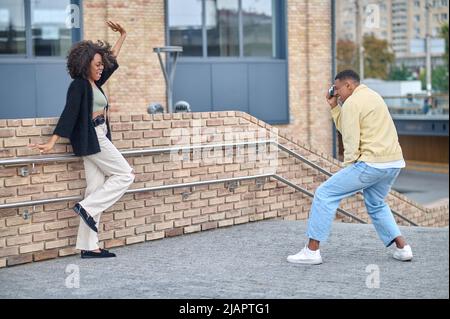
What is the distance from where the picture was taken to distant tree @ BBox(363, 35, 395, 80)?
75.7 meters

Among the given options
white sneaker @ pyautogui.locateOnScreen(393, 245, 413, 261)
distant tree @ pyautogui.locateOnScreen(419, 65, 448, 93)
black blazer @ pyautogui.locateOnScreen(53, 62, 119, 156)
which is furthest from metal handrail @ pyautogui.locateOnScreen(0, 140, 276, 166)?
distant tree @ pyautogui.locateOnScreen(419, 65, 448, 93)

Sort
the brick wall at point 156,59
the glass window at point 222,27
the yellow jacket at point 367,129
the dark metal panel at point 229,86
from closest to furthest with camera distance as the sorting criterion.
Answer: the yellow jacket at point 367,129
the brick wall at point 156,59
the dark metal panel at point 229,86
the glass window at point 222,27

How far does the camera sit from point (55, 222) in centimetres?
802

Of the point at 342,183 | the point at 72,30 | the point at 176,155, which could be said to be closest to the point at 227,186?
the point at 176,155

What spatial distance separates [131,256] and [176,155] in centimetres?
152

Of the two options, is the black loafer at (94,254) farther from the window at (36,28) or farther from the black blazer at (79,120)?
the window at (36,28)

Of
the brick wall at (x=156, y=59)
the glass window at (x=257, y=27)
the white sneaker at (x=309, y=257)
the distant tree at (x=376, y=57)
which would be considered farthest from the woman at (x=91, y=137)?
the distant tree at (x=376, y=57)

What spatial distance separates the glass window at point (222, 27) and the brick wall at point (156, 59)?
151 cm

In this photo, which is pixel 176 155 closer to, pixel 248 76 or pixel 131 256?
pixel 131 256

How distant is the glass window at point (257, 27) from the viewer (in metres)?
22.7

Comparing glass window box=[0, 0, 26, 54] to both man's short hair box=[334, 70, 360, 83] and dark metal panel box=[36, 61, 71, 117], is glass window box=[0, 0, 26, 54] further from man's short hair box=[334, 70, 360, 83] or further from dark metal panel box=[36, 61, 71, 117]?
man's short hair box=[334, 70, 360, 83]

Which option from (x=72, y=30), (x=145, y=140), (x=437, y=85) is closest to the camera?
(x=145, y=140)

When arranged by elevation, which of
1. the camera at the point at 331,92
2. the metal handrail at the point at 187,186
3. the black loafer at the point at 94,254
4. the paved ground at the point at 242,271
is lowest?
the paved ground at the point at 242,271
